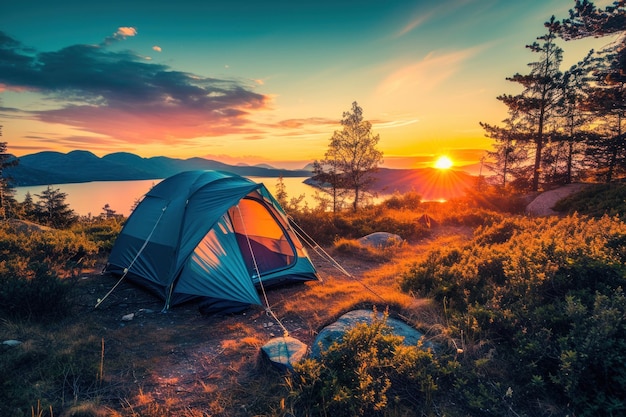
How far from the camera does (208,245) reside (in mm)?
6770

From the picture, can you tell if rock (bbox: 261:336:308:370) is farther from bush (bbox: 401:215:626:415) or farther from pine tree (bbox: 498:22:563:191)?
pine tree (bbox: 498:22:563:191)

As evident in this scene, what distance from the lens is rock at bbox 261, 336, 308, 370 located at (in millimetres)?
4004

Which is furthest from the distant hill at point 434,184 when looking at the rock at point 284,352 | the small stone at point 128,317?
the rock at point 284,352

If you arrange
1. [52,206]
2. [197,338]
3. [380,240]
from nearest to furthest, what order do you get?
[197,338], [380,240], [52,206]

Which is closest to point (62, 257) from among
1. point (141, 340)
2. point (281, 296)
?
point (141, 340)

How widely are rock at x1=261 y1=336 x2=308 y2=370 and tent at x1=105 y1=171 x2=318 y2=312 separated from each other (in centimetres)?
212

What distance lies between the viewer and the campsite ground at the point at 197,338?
3.68m

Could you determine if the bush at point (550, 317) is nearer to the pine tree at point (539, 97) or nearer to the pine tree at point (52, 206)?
the pine tree at point (539, 97)

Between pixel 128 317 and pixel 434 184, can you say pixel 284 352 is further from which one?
pixel 434 184

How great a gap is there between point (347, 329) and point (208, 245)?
12.3 feet

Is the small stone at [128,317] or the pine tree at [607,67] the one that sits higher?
the pine tree at [607,67]

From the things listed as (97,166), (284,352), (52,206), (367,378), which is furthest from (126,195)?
(97,166)

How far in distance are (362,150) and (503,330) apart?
2072 centimetres

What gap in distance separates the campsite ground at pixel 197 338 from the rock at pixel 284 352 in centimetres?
14
